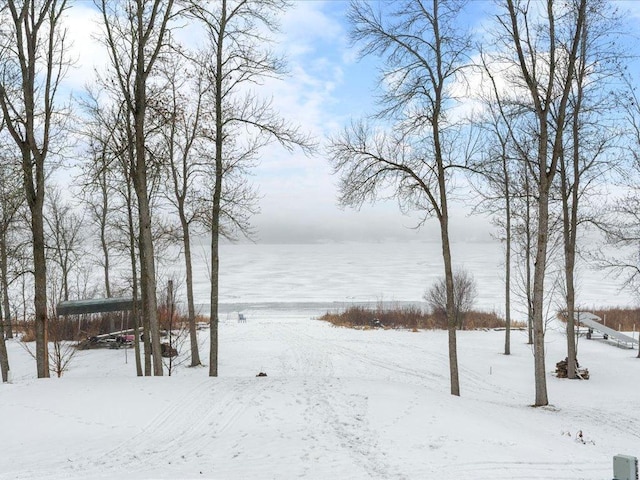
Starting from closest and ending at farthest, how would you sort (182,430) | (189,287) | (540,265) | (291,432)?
(291,432), (182,430), (540,265), (189,287)

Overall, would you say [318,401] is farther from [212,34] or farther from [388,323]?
[388,323]

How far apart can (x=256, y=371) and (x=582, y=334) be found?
23.3 meters

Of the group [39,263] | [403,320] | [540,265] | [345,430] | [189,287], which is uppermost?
[39,263]

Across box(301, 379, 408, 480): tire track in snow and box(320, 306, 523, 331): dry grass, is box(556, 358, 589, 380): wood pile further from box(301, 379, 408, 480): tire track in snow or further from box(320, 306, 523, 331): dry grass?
box(320, 306, 523, 331): dry grass

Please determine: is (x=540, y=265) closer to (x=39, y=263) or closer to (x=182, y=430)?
(x=182, y=430)

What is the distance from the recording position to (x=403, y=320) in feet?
121

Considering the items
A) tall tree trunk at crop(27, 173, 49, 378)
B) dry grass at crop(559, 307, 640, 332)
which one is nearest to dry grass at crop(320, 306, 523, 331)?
dry grass at crop(559, 307, 640, 332)

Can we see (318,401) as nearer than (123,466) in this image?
No

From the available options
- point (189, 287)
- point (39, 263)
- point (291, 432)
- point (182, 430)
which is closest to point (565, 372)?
point (291, 432)

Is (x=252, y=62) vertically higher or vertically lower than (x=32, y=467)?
higher

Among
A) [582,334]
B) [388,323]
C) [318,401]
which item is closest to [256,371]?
[318,401]

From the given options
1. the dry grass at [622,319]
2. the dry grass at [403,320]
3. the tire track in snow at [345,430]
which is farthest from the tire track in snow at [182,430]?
the dry grass at [622,319]

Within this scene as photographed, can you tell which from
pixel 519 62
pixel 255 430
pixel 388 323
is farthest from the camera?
pixel 388 323

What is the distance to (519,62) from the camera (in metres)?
11.5
